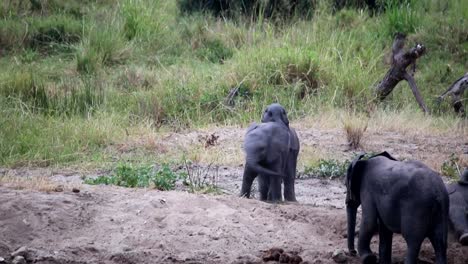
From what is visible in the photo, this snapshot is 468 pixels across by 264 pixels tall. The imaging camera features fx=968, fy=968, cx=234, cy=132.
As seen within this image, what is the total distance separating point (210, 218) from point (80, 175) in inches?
127

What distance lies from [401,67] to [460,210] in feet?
20.8

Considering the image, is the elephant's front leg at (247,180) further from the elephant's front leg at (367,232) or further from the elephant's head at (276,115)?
the elephant's front leg at (367,232)

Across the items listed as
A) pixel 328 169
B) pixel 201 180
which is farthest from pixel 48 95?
pixel 328 169

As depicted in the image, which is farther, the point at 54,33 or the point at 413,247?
the point at 54,33

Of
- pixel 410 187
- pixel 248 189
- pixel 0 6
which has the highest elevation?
pixel 410 187

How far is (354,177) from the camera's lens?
22.0 ft

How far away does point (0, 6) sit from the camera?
1773 cm

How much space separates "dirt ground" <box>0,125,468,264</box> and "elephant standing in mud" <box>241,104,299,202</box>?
26cm

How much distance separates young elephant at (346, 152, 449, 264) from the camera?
20.0ft

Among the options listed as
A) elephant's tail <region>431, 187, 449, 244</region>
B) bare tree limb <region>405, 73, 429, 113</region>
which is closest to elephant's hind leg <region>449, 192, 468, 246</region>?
elephant's tail <region>431, 187, 449, 244</region>

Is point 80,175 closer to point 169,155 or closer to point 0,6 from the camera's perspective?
point 169,155

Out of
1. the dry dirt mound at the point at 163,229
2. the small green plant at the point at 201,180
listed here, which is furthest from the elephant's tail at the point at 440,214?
the small green plant at the point at 201,180

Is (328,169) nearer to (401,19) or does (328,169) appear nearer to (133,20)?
(401,19)

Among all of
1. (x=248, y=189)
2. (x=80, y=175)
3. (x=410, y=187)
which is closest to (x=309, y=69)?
(x=80, y=175)
